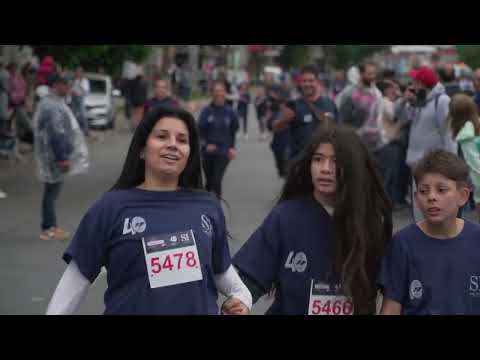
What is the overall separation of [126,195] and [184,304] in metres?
0.46

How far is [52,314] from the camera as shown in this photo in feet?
11.9

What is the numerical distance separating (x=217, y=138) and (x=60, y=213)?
2255mm

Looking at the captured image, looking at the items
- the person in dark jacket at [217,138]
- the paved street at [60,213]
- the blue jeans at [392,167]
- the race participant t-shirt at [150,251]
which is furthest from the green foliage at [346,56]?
the race participant t-shirt at [150,251]

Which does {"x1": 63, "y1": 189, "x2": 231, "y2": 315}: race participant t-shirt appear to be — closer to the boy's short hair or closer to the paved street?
the boy's short hair

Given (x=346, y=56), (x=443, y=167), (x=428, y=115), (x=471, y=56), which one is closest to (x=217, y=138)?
(x=428, y=115)

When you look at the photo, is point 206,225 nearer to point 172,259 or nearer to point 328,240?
point 172,259

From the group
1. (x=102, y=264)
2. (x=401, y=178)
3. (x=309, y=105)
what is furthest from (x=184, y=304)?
(x=401, y=178)

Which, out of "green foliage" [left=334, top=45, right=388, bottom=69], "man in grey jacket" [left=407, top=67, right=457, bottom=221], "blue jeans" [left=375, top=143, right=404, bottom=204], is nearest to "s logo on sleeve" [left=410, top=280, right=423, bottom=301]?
"man in grey jacket" [left=407, top=67, right=457, bottom=221]

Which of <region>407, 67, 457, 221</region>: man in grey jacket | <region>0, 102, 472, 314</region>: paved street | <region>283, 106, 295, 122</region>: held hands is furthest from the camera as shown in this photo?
<region>283, 106, 295, 122</region>: held hands

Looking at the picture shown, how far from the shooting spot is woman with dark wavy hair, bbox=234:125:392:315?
12.9 feet

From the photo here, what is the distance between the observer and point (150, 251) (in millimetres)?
3680

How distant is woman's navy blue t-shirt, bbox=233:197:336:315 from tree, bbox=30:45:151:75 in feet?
61.9
